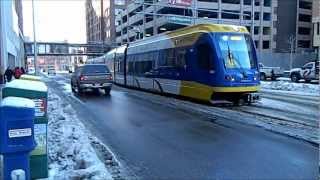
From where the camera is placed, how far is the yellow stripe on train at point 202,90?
56.3 feet

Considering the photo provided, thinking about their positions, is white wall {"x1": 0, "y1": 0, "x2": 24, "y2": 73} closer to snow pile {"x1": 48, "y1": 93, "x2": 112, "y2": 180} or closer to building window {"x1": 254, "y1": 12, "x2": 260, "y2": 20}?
snow pile {"x1": 48, "y1": 93, "x2": 112, "y2": 180}

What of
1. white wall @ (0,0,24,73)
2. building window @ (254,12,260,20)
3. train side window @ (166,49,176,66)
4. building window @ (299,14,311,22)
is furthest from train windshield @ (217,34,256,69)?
building window @ (299,14,311,22)

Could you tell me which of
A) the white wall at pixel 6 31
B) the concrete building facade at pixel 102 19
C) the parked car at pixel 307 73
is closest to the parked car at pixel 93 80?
the white wall at pixel 6 31

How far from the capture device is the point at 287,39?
9881 cm

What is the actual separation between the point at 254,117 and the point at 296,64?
7903 cm

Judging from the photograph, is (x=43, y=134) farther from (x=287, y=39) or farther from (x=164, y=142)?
(x=287, y=39)

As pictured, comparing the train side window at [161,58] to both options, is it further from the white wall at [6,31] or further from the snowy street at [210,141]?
the white wall at [6,31]

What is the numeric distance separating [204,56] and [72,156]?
1093cm

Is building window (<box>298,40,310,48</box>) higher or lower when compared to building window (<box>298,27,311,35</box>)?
lower

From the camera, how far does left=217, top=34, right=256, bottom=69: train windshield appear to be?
57.3 ft

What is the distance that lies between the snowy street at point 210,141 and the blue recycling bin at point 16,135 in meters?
1.83

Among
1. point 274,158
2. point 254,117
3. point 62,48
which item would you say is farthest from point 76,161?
point 62,48

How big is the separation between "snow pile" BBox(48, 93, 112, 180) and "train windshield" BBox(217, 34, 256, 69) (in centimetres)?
773

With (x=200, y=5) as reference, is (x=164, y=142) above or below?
below
